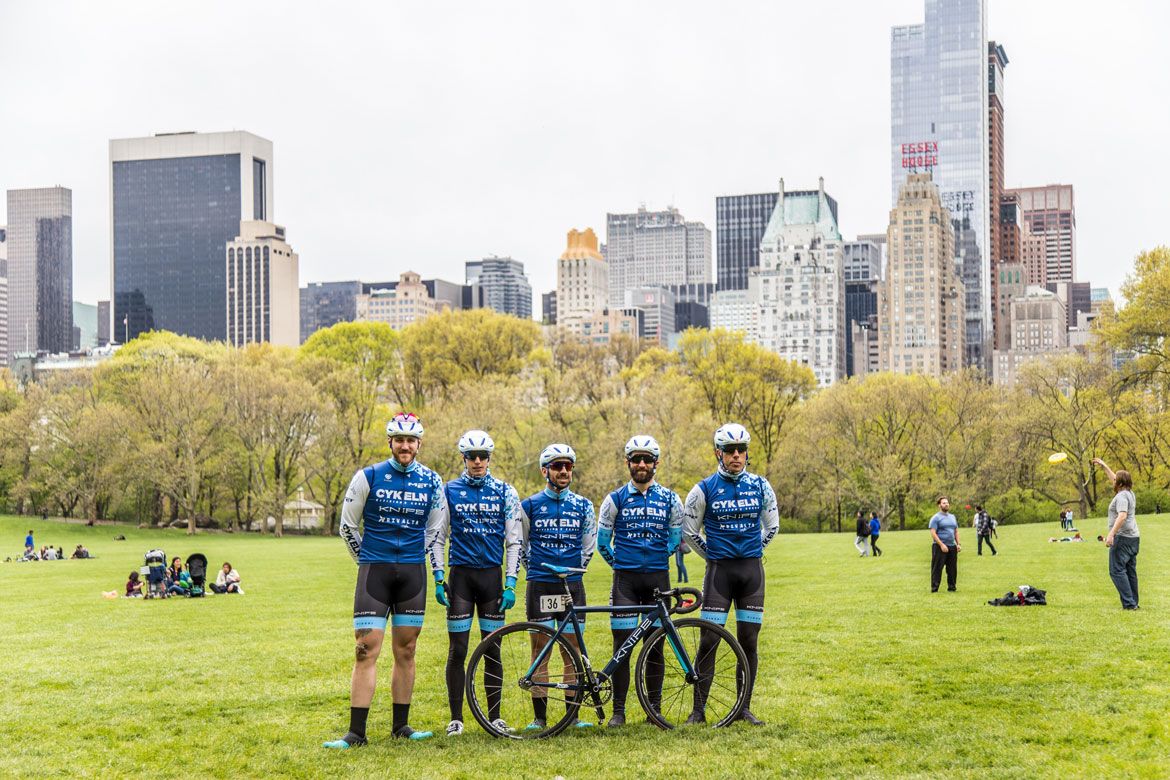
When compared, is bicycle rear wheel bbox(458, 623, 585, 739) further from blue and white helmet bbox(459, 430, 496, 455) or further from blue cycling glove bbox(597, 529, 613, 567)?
blue and white helmet bbox(459, 430, 496, 455)

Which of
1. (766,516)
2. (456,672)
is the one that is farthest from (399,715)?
(766,516)

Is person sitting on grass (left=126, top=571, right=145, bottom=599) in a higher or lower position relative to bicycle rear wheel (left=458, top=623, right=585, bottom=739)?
lower

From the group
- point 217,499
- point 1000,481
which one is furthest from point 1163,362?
point 217,499

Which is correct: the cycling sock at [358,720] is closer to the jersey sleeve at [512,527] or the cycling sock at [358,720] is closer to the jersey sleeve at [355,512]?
the jersey sleeve at [355,512]

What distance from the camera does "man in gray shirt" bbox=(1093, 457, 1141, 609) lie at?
53.5 feet

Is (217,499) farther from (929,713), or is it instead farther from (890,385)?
(929,713)

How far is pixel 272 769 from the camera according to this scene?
346 inches

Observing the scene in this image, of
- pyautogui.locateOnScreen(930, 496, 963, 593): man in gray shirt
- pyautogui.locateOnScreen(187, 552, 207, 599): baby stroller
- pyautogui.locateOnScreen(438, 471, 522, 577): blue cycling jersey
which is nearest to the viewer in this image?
pyautogui.locateOnScreen(438, 471, 522, 577): blue cycling jersey

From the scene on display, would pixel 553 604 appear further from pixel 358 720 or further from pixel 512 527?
pixel 358 720

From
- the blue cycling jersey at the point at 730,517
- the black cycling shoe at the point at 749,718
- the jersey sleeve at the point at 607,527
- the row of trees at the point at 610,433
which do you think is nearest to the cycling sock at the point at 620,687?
the jersey sleeve at the point at 607,527

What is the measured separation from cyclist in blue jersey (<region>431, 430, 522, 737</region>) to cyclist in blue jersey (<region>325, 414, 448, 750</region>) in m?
0.26

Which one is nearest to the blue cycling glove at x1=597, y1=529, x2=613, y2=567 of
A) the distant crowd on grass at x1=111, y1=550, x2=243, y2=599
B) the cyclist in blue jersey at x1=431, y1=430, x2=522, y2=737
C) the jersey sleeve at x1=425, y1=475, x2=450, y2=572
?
the cyclist in blue jersey at x1=431, y1=430, x2=522, y2=737

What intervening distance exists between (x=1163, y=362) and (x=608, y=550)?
55520 millimetres

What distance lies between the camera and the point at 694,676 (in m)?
9.75
